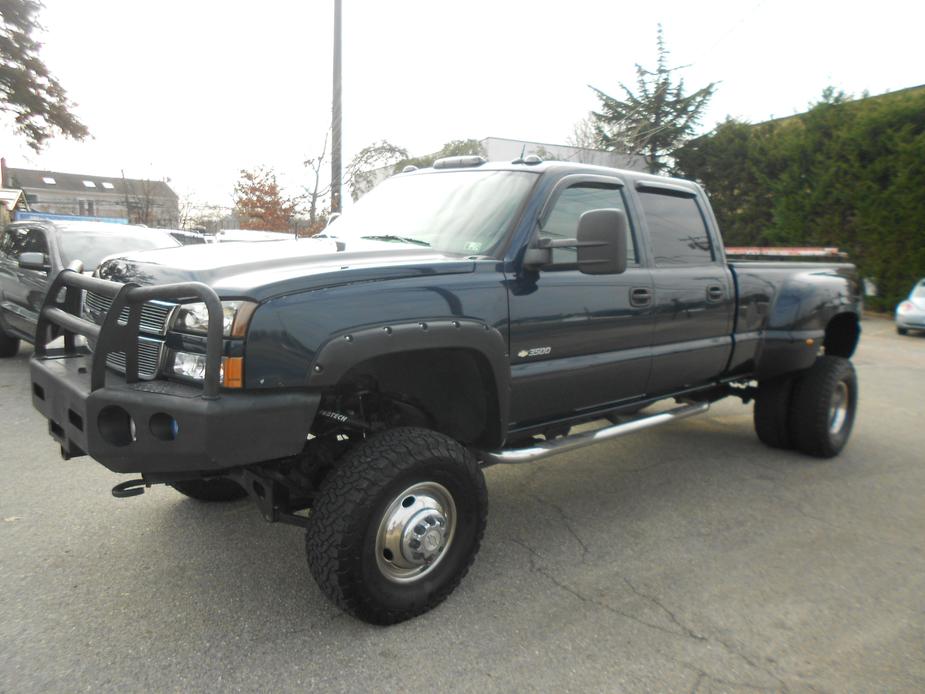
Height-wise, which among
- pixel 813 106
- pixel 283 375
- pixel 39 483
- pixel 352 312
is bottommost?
pixel 39 483

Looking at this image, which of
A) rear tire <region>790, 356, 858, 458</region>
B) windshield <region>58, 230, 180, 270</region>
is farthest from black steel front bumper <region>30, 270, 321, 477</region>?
windshield <region>58, 230, 180, 270</region>

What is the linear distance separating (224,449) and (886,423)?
6524mm

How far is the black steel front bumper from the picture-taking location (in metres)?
2.42

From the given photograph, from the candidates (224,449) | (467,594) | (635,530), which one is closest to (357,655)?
(467,594)

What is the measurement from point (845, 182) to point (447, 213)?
16.4m

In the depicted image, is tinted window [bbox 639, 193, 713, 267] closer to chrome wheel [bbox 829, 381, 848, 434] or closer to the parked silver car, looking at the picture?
chrome wheel [bbox 829, 381, 848, 434]

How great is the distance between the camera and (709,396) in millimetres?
5293

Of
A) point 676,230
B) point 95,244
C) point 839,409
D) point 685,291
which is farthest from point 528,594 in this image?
point 95,244

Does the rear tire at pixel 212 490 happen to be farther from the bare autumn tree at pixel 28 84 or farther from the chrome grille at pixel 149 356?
the bare autumn tree at pixel 28 84

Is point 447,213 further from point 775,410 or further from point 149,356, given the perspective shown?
point 775,410

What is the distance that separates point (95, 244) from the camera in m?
8.06

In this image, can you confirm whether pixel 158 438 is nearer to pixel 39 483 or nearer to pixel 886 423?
pixel 39 483

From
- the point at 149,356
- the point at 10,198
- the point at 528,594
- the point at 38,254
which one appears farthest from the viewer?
the point at 10,198

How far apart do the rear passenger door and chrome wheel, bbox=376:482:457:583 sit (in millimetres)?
1778
